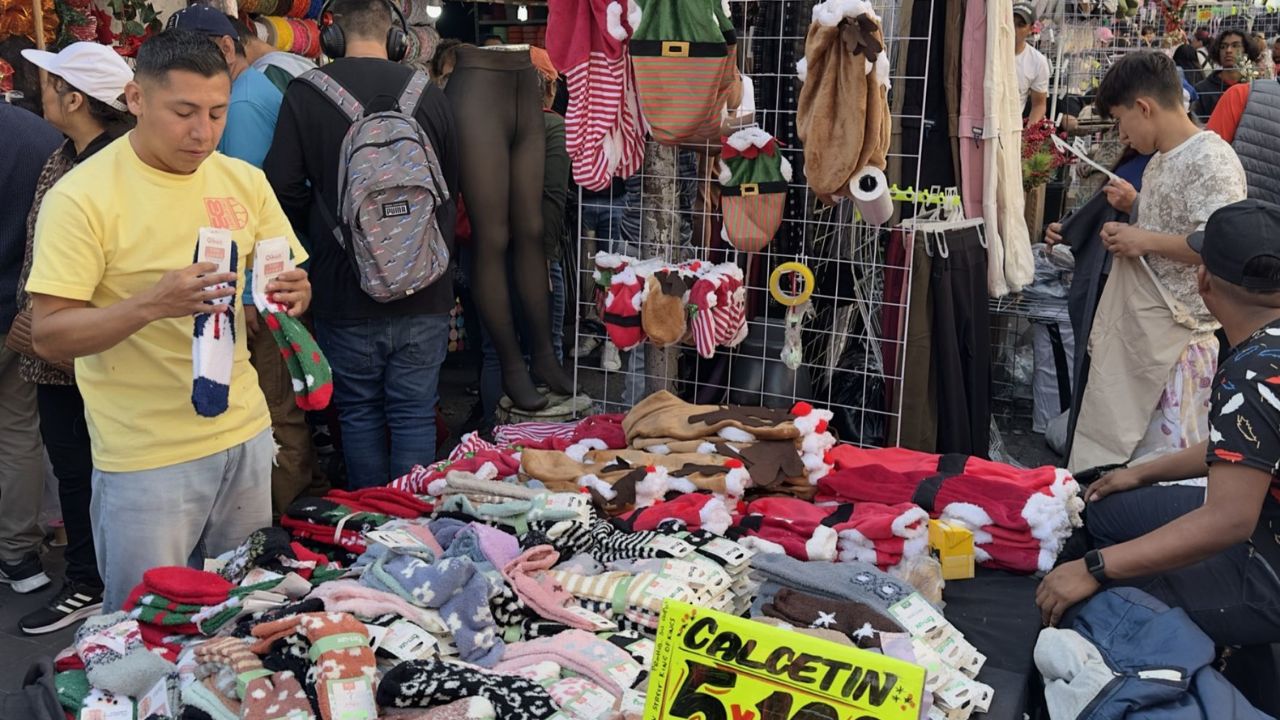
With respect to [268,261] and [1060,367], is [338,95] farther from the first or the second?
[1060,367]

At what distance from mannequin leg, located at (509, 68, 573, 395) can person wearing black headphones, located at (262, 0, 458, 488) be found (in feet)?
3.33

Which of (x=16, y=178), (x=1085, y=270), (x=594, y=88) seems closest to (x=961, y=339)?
(x=1085, y=270)

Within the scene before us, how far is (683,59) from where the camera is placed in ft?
11.7

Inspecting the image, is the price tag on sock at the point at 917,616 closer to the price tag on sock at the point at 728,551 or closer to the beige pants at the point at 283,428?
the price tag on sock at the point at 728,551

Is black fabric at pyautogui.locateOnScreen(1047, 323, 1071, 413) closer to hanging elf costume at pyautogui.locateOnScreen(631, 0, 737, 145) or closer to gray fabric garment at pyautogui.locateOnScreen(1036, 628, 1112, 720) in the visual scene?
hanging elf costume at pyautogui.locateOnScreen(631, 0, 737, 145)

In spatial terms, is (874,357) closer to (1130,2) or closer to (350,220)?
(350,220)

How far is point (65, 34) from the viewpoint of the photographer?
15.1ft

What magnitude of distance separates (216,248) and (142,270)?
0.61 feet

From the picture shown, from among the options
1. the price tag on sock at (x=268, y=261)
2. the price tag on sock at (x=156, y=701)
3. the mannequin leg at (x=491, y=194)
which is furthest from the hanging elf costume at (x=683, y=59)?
the price tag on sock at (x=156, y=701)

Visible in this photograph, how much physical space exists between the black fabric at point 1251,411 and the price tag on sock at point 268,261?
2.13 meters

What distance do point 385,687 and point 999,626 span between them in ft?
4.72

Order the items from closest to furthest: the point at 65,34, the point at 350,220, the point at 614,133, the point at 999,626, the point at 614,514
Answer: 1. the point at 999,626
2. the point at 614,514
3. the point at 350,220
4. the point at 614,133
5. the point at 65,34

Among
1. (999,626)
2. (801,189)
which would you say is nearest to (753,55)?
(801,189)

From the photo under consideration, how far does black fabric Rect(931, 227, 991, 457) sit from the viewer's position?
3.99 m
